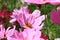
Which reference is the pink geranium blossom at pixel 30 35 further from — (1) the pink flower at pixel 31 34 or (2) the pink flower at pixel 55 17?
(2) the pink flower at pixel 55 17

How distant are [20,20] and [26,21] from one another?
45 millimetres

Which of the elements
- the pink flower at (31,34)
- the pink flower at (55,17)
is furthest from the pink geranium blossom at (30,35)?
the pink flower at (55,17)

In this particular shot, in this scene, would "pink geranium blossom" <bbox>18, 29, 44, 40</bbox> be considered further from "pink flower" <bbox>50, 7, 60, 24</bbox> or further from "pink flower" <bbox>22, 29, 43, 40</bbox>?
"pink flower" <bbox>50, 7, 60, 24</bbox>

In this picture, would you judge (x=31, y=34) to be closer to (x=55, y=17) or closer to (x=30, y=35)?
(x=30, y=35)

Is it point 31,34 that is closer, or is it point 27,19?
point 31,34

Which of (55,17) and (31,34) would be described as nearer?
(31,34)

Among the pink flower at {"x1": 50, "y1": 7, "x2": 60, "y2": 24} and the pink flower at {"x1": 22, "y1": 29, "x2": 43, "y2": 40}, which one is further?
the pink flower at {"x1": 50, "y1": 7, "x2": 60, "y2": 24}

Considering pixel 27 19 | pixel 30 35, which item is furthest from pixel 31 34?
pixel 27 19

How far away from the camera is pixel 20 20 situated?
28.9 inches

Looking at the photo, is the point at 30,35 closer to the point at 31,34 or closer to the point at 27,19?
the point at 31,34

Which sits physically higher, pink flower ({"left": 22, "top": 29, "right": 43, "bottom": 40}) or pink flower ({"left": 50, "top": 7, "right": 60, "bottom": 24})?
pink flower ({"left": 50, "top": 7, "right": 60, "bottom": 24})

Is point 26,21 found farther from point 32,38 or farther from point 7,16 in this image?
point 7,16

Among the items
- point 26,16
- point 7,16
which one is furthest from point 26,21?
point 7,16

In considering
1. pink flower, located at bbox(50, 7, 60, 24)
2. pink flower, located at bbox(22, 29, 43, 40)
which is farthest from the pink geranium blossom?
pink flower, located at bbox(50, 7, 60, 24)
